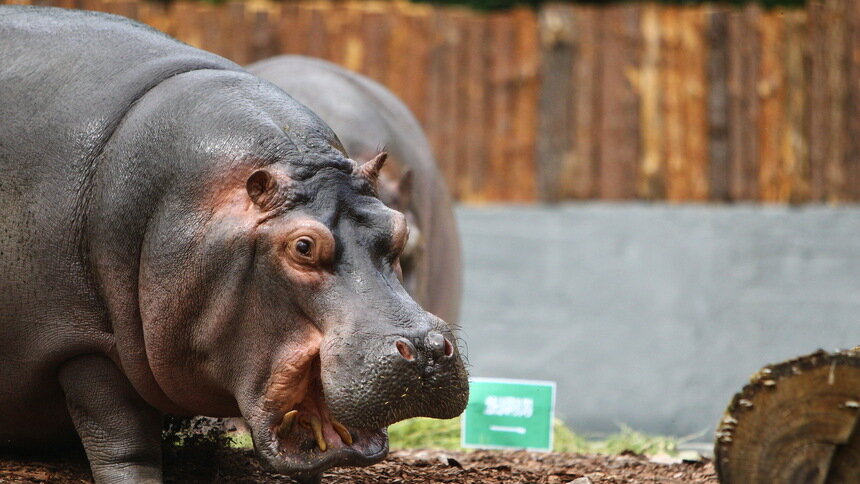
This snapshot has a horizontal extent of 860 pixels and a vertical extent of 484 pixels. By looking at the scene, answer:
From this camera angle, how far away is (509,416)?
5316 millimetres

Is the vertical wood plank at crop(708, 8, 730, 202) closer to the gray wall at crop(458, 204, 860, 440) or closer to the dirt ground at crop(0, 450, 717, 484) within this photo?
the gray wall at crop(458, 204, 860, 440)

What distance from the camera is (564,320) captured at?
9.19 metres

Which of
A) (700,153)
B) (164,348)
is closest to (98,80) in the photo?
(164,348)

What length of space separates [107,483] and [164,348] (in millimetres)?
→ 467

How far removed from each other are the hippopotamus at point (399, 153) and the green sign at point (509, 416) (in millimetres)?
1048

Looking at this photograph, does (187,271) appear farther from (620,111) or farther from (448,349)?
(620,111)

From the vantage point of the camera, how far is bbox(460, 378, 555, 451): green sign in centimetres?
529

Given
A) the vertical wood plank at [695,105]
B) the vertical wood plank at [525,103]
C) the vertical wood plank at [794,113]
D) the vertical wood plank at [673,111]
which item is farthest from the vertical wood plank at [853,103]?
the vertical wood plank at [525,103]

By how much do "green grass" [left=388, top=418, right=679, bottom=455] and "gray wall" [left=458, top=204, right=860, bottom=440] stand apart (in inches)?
97.9

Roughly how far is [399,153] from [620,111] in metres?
2.69

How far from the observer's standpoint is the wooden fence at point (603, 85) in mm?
8828

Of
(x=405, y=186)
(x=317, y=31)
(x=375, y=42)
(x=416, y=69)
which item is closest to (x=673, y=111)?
(x=416, y=69)

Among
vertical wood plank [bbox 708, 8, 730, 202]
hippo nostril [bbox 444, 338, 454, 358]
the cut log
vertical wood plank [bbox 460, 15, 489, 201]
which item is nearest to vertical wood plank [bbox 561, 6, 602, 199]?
vertical wood plank [bbox 460, 15, 489, 201]

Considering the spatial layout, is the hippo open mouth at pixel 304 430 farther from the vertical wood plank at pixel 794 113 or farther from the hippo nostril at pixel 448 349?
the vertical wood plank at pixel 794 113
